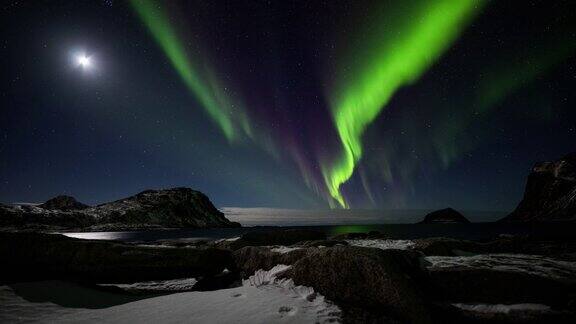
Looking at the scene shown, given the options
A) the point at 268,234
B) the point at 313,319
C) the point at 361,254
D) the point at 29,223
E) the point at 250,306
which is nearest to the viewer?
the point at 313,319

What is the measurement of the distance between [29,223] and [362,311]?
24785 centimetres

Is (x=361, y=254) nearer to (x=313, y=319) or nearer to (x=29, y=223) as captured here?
(x=313, y=319)

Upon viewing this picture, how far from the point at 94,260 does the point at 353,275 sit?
10.5 m

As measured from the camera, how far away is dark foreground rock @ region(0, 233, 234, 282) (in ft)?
33.6

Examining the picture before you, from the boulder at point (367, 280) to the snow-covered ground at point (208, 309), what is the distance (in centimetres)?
42

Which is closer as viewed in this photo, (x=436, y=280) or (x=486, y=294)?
(x=486, y=294)

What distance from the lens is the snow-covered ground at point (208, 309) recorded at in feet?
19.7

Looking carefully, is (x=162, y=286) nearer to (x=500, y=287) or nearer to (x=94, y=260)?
(x=94, y=260)

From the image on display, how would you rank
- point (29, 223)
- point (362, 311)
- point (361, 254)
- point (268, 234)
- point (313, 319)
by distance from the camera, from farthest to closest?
1. point (29, 223)
2. point (268, 234)
3. point (361, 254)
4. point (362, 311)
5. point (313, 319)

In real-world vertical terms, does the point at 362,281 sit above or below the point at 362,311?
above

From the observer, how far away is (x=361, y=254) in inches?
286

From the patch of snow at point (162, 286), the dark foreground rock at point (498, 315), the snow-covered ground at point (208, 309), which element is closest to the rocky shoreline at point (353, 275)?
the dark foreground rock at point (498, 315)

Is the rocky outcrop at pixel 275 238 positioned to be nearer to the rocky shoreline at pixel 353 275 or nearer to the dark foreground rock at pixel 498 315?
the rocky shoreline at pixel 353 275

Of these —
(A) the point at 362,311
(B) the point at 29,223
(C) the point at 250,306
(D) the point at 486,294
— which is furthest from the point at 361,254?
(B) the point at 29,223
